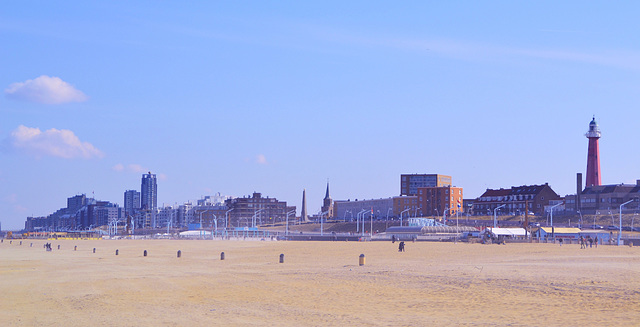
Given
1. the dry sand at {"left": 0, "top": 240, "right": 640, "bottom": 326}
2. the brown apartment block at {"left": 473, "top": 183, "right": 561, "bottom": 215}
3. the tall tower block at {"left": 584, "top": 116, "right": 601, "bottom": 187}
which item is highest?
the tall tower block at {"left": 584, "top": 116, "right": 601, "bottom": 187}

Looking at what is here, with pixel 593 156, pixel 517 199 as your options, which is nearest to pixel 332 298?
pixel 593 156

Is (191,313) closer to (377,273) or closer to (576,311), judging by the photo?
(576,311)

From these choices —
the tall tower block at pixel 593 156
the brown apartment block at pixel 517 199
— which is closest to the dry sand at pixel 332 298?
the tall tower block at pixel 593 156

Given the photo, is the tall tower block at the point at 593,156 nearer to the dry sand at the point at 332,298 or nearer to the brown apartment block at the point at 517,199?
the brown apartment block at the point at 517,199

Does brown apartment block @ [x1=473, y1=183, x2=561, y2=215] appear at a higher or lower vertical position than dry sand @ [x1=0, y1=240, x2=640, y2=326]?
higher

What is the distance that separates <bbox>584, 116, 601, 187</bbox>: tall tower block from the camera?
501 feet

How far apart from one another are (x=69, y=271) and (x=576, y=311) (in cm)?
2901

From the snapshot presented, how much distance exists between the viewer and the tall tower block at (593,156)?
15275cm

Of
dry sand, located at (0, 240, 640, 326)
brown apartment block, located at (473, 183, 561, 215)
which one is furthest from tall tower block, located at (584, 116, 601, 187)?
dry sand, located at (0, 240, 640, 326)

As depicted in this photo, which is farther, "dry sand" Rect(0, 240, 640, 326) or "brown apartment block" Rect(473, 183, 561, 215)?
"brown apartment block" Rect(473, 183, 561, 215)

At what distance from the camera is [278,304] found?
2097cm

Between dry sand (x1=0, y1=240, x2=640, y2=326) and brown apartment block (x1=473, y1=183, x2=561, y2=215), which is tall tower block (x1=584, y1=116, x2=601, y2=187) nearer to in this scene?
brown apartment block (x1=473, y1=183, x2=561, y2=215)

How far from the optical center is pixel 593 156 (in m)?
153

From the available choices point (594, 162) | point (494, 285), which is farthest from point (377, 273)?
point (594, 162)
